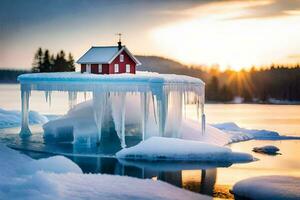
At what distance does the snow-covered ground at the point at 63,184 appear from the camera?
2088 centimetres

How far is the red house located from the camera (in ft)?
151

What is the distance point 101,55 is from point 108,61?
1.88 metres

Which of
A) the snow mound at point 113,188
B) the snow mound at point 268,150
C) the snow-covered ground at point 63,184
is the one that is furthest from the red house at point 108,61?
the snow mound at point 113,188

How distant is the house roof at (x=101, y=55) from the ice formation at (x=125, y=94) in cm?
361

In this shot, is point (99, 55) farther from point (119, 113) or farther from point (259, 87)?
point (259, 87)

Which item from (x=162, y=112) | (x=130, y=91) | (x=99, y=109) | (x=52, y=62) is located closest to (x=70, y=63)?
(x=52, y=62)

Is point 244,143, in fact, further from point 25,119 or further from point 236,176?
point 25,119

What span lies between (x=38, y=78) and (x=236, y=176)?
840 inches

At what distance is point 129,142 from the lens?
1641 inches

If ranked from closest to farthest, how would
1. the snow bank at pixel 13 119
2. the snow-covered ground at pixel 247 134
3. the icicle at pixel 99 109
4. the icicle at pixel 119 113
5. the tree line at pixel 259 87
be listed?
the icicle at pixel 119 113, the icicle at pixel 99 109, the snow-covered ground at pixel 247 134, the snow bank at pixel 13 119, the tree line at pixel 259 87

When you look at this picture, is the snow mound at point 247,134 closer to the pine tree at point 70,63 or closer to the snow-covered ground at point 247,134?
the snow-covered ground at point 247,134

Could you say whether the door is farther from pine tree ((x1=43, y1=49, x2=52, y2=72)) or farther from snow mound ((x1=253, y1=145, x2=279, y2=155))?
pine tree ((x1=43, y1=49, x2=52, y2=72))

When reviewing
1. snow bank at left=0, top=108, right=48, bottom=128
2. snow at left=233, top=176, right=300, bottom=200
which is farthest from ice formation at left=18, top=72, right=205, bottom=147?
snow bank at left=0, top=108, right=48, bottom=128

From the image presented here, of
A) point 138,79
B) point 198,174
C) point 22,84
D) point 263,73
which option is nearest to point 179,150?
point 198,174
